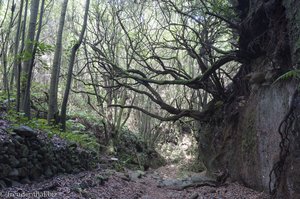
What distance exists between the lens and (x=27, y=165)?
534 cm

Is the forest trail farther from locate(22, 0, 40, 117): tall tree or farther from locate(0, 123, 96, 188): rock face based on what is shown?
locate(22, 0, 40, 117): tall tree

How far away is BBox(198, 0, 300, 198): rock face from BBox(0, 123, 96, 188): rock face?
4.41 meters

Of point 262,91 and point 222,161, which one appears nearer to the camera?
point 262,91

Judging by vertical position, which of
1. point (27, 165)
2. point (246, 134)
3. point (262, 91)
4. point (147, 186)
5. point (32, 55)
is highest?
point (32, 55)

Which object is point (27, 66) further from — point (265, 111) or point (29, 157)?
point (265, 111)

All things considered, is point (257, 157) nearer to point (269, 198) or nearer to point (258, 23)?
point (269, 198)

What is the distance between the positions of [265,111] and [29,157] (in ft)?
16.3

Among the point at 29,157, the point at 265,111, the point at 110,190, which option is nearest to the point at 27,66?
the point at 29,157

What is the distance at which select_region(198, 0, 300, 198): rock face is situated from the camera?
4.69 m

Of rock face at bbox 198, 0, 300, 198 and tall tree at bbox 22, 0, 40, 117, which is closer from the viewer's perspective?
rock face at bbox 198, 0, 300, 198

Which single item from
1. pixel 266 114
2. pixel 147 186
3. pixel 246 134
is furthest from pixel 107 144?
pixel 266 114

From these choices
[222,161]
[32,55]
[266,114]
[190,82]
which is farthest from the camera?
[190,82]

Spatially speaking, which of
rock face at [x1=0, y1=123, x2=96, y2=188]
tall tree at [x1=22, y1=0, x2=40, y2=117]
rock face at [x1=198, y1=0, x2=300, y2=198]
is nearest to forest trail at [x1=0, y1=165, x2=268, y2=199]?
rock face at [x1=0, y1=123, x2=96, y2=188]

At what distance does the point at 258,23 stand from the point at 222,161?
394 cm
